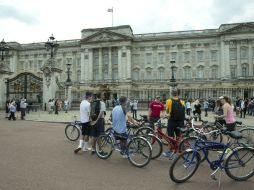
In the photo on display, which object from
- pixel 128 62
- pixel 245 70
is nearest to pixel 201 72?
pixel 245 70

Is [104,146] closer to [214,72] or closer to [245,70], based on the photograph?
[245,70]

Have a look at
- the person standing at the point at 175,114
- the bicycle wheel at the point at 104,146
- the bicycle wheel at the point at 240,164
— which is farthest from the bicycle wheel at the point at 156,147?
the bicycle wheel at the point at 240,164

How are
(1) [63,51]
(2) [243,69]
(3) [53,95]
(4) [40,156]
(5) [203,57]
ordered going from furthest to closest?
(1) [63,51], (5) [203,57], (2) [243,69], (3) [53,95], (4) [40,156]

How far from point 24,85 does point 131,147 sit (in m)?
22.3

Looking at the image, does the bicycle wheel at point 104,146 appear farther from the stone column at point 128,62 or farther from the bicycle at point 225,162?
the stone column at point 128,62

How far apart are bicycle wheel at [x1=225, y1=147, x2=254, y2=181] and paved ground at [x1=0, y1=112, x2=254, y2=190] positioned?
16 centimetres

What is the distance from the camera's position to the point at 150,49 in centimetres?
6556

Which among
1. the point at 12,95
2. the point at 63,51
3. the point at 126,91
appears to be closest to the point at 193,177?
the point at 12,95

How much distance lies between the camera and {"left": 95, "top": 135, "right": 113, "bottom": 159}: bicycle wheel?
8.02 metres

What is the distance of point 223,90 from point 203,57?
1307 inches

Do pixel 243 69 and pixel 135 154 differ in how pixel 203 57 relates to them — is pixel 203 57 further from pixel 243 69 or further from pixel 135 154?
pixel 135 154

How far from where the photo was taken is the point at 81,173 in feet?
21.4

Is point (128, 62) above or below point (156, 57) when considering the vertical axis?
below

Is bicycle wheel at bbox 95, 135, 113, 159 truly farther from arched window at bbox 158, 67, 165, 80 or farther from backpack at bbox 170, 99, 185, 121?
arched window at bbox 158, 67, 165, 80
